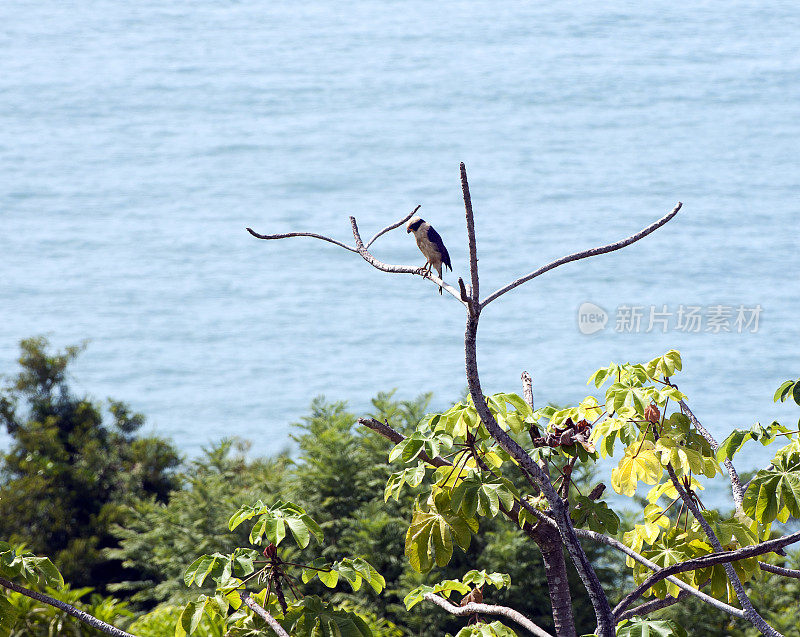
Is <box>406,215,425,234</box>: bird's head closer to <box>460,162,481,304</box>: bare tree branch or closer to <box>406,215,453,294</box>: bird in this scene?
<box>406,215,453,294</box>: bird

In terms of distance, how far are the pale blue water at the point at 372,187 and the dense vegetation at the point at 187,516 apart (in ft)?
14.1

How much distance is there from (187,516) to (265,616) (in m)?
3.18

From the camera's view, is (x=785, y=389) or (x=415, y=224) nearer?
(x=785, y=389)

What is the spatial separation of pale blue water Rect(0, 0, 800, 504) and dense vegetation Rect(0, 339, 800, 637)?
14.1 ft

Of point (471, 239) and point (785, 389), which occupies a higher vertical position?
point (471, 239)

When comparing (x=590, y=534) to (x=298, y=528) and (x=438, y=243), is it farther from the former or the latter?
(x=438, y=243)

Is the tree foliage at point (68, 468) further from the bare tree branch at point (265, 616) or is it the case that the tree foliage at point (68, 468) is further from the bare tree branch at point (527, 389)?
the bare tree branch at point (527, 389)

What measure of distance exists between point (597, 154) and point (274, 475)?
487 inches

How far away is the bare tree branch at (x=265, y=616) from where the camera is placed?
60.2 inches

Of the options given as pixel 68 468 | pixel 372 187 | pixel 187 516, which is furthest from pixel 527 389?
pixel 372 187

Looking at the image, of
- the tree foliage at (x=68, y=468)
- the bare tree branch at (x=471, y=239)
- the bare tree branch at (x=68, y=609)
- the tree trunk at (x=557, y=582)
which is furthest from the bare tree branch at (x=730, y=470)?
the tree foliage at (x=68, y=468)

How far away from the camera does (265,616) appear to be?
158cm

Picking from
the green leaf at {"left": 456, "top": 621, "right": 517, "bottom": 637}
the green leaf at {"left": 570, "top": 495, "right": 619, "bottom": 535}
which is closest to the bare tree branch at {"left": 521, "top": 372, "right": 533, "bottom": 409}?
the green leaf at {"left": 570, "top": 495, "right": 619, "bottom": 535}

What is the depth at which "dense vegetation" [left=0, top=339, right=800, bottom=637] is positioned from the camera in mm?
4090
